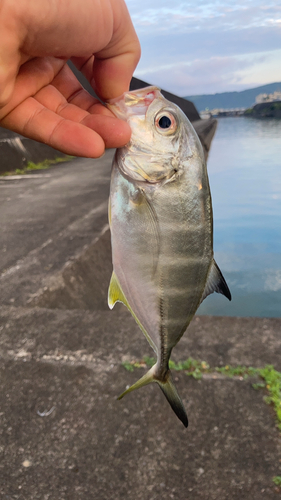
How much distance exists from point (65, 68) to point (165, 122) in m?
0.66

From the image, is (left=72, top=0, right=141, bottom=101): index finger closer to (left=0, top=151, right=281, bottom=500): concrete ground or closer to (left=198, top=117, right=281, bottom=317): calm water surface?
(left=0, top=151, right=281, bottom=500): concrete ground

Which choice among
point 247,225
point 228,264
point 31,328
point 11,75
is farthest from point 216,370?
point 247,225

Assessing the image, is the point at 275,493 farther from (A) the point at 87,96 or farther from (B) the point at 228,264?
(B) the point at 228,264

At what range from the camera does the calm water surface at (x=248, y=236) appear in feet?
21.6

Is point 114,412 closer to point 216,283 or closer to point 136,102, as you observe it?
point 216,283

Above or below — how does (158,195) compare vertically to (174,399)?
above

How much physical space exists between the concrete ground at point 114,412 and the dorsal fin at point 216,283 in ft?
3.79

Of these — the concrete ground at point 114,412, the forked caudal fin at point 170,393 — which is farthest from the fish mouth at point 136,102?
the concrete ground at point 114,412

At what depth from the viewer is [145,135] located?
4.46 ft

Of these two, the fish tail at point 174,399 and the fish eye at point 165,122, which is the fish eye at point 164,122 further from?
the fish tail at point 174,399

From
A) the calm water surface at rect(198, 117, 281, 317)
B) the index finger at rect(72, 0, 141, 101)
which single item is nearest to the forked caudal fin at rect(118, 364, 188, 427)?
the index finger at rect(72, 0, 141, 101)

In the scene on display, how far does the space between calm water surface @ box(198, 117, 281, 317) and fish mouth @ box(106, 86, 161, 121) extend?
5.28 metres

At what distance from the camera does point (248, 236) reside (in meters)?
9.52

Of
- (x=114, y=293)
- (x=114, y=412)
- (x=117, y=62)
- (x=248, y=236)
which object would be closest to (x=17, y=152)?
(x=248, y=236)
